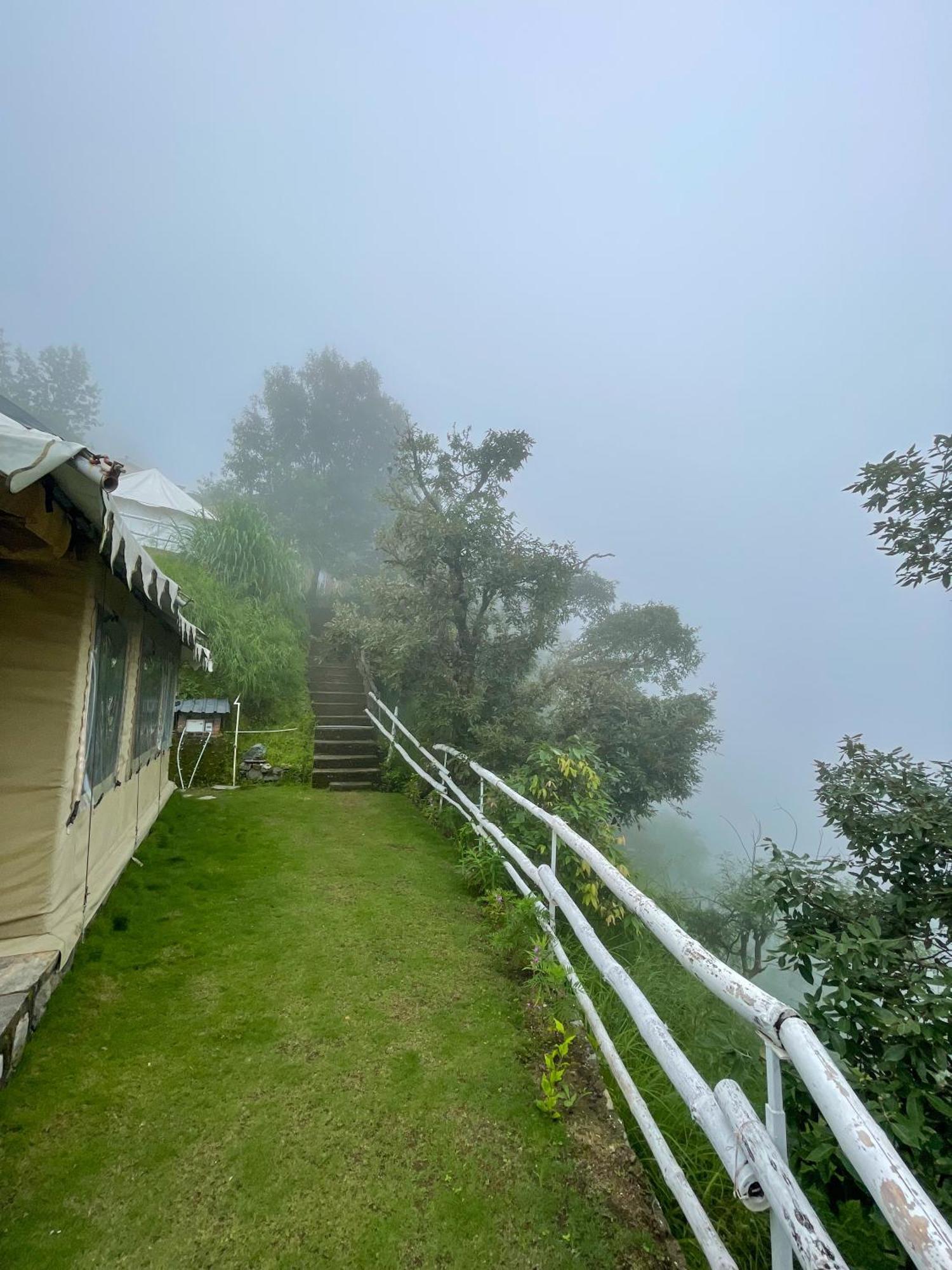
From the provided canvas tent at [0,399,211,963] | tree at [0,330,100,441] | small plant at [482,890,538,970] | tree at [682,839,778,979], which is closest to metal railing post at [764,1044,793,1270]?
small plant at [482,890,538,970]

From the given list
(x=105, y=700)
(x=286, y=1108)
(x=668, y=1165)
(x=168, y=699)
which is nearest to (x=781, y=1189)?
(x=668, y=1165)

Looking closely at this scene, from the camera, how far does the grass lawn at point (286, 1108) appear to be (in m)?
1.31

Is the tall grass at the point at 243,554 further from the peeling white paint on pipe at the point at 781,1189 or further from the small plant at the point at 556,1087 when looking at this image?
the peeling white paint on pipe at the point at 781,1189

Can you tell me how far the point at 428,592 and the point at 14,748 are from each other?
16.0ft

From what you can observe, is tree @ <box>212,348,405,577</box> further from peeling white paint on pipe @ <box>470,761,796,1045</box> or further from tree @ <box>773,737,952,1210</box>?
peeling white paint on pipe @ <box>470,761,796,1045</box>

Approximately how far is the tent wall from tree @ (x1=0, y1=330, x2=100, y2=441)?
28.6 metres

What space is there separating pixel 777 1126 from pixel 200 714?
659 centimetres

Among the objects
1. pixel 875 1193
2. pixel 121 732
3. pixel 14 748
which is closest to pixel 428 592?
pixel 121 732

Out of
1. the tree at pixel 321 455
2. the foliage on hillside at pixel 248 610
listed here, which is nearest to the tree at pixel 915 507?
the foliage on hillside at pixel 248 610

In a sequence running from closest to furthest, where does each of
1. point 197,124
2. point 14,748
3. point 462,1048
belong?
point 462,1048 → point 14,748 → point 197,124

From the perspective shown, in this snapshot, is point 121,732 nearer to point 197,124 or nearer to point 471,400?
point 471,400

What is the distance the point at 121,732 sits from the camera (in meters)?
3.16

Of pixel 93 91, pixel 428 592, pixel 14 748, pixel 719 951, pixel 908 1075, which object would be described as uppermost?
pixel 93 91

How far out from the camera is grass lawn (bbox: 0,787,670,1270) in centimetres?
131
